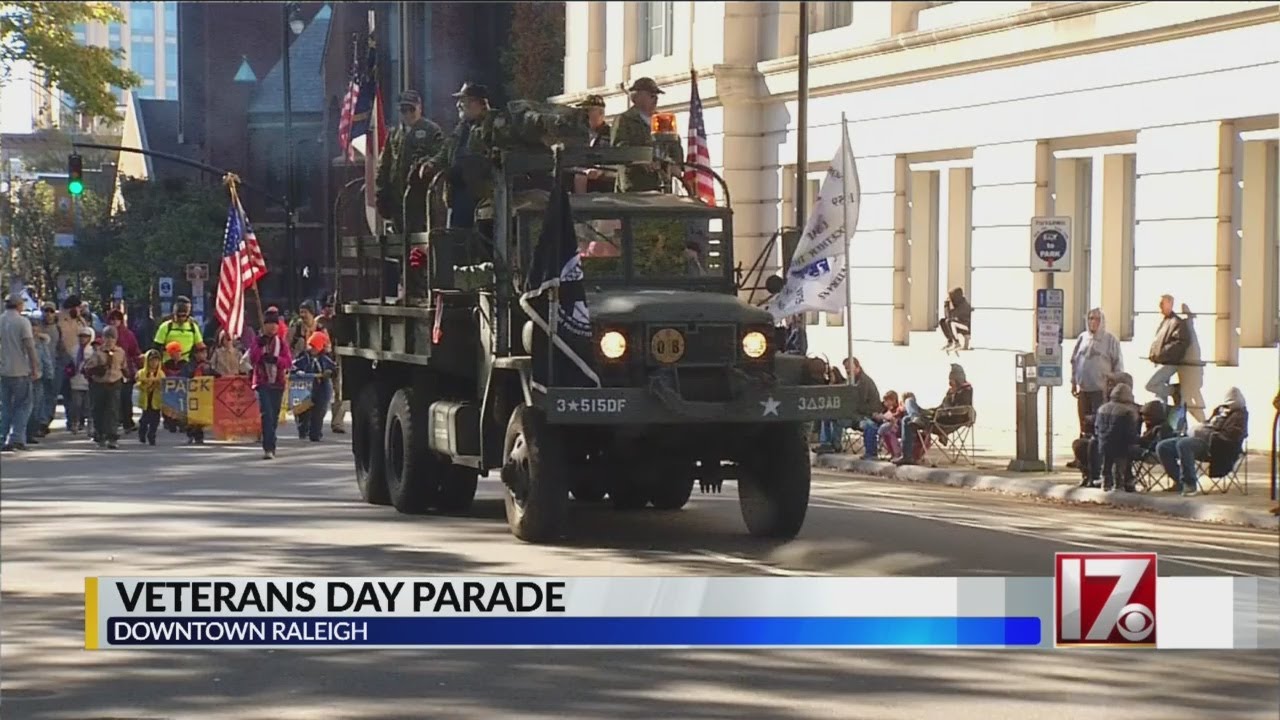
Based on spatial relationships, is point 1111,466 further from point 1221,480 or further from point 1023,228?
point 1023,228

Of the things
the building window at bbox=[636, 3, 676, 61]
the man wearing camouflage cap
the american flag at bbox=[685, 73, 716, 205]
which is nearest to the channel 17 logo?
the building window at bbox=[636, 3, 676, 61]

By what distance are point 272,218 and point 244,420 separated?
1206 cm

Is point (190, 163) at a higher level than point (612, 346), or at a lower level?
higher

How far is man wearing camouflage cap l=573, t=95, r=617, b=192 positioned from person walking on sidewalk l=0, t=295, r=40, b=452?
68.1 inches

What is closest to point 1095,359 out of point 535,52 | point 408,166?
point 408,166

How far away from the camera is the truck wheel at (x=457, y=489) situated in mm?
11477

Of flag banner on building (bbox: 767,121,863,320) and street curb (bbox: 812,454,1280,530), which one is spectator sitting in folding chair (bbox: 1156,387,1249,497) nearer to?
street curb (bbox: 812,454,1280,530)

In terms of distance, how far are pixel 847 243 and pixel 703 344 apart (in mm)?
2985

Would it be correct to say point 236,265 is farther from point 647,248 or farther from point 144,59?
point 647,248

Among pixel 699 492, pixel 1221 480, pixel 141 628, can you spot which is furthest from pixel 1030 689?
pixel 1221 480

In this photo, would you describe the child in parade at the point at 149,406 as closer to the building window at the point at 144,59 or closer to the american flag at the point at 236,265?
the american flag at the point at 236,265

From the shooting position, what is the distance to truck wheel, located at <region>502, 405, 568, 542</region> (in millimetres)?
9266

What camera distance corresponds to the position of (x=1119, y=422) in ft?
46.0

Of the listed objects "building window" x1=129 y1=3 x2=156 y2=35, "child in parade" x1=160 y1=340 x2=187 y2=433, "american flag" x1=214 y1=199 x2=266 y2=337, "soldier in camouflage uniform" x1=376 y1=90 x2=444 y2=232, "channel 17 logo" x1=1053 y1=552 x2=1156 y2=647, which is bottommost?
"channel 17 logo" x1=1053 y1=552 x2=1156 y2=647
